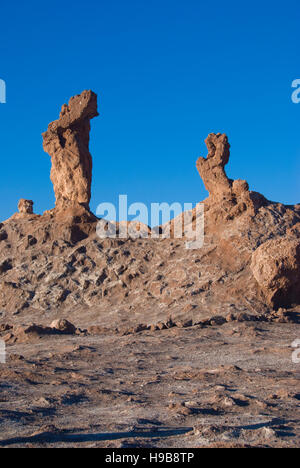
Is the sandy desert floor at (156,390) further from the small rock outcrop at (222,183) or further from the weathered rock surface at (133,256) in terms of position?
the small rock outcrop at (222,183)

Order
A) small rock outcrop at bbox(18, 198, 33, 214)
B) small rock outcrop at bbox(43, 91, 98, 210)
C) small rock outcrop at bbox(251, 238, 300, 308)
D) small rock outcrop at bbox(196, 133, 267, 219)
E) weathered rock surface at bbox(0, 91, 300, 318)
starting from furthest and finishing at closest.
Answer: small rock outcrop at bbox(18, 198, 33, 214), small rock outcrop at bbox(43, 91, 98, 210), small rock outcrop at bbox(196, 133, 267, 219), weathered rock surface at bbox(0, 91, 300, 318), small rock outcrop at bbox(251, 238, 300, 308)

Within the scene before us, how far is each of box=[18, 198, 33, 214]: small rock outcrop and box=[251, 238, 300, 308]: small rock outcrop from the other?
43.3ft

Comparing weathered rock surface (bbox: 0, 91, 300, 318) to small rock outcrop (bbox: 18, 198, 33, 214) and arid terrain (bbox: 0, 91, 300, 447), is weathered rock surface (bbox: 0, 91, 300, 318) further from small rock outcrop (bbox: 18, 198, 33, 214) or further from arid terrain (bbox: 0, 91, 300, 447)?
small rock outcrop (bbox: 18, 198, 33, 214)

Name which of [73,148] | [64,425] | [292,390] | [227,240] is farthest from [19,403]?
[73,148]

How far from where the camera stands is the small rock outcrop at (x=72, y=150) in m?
21.8

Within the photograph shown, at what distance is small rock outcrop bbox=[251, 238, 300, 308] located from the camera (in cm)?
1466

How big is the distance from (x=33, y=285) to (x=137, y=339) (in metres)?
8.82

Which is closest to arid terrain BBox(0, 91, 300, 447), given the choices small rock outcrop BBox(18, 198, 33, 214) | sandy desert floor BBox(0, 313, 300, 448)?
sandy desert floor BBox(0, 313, 300, 448)

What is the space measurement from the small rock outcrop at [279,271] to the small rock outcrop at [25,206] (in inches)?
520

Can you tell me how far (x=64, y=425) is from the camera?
17.4ft

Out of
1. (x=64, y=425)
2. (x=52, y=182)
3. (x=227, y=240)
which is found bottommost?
(x=64, y=425)

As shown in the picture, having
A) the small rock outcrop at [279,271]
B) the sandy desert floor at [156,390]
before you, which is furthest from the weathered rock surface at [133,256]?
the sandy desert floor at [156,390]

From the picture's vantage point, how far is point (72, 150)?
71.8 ft

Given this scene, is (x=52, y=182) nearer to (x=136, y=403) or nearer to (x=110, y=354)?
(x=110, y=354)
